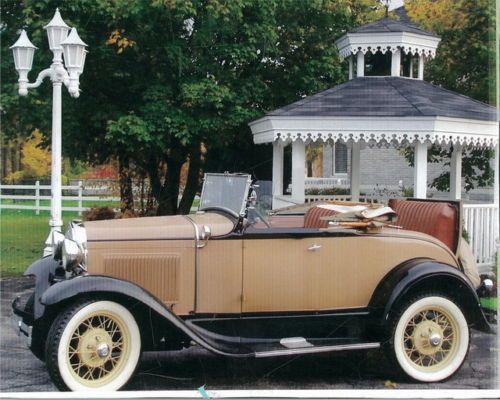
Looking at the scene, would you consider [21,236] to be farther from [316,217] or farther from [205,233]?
[316,217]

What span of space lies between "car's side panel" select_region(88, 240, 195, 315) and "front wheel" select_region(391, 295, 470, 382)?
1412mm

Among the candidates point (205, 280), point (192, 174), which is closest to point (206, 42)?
point (192, 174)

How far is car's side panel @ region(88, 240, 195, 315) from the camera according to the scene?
155 inches

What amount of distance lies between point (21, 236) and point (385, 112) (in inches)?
174

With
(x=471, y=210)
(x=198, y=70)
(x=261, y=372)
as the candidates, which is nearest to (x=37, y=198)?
(x=198, y=70)

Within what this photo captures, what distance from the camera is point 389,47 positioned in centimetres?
910

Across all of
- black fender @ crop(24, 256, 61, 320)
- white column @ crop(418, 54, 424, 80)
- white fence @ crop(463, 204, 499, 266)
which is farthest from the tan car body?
white column @ crop(418, 54, 424, 80)

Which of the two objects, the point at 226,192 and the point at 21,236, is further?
the point at 21,236

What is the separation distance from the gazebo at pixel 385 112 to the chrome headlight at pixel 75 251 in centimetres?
383

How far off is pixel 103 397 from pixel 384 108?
537cm

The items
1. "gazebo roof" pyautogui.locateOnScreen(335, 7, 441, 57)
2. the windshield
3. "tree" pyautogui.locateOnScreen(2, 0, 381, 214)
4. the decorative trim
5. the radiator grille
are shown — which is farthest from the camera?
the decorative trim

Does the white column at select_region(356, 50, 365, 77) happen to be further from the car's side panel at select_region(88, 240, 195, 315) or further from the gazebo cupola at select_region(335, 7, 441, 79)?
the car's side panel at select_region(88, 240, 195, 315)

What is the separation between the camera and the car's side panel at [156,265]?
393 cm

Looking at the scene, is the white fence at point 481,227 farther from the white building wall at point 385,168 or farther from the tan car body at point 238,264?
the tan car body at point 238,264
